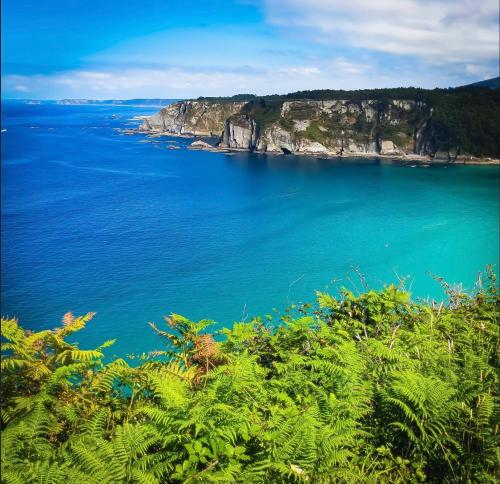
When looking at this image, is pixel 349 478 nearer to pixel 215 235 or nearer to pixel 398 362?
pixel 398 362

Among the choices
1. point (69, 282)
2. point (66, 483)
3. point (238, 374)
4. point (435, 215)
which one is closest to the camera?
point (66, 483)

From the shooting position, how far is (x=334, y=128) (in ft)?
323

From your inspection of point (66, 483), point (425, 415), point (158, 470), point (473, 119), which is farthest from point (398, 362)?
point (473, 119)

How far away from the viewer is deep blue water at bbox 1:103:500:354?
24.8 meters

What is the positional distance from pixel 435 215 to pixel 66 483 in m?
49.8

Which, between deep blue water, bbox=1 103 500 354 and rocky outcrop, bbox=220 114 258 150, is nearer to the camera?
deep blue water, bbox=1 103 500 354

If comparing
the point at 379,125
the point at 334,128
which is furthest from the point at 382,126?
the point at 334,128

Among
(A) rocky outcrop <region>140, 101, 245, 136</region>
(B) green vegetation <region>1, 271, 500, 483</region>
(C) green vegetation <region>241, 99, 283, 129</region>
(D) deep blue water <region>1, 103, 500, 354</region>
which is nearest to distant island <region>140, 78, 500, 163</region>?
(C) green vegetation <region>241, 99, 283, 129</region>

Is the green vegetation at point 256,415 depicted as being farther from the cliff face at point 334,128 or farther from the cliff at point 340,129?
the cliff face at point 334,128

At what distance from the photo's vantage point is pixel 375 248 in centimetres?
3541

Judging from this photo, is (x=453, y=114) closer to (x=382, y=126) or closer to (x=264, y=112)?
(x=382, y=126)

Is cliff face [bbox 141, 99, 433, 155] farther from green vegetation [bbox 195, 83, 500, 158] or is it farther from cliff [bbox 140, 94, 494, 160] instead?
green vegetation [bbox 195, 83, 500, 158]

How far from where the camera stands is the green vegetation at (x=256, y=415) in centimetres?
261

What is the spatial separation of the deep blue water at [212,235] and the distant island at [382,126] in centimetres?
1877
